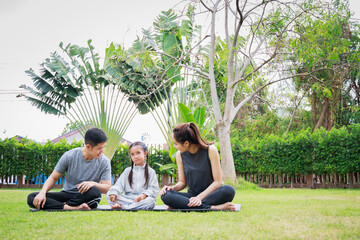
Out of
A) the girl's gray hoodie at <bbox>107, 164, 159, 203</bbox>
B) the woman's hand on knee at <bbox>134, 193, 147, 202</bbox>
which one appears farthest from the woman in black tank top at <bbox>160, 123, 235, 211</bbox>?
the girl's gray hoodie at <bbox>107, 164, 159, 203</bbox>

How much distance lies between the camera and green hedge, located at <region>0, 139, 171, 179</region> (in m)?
14.4

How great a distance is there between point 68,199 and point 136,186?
3.07 ft

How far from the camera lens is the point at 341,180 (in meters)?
12.4

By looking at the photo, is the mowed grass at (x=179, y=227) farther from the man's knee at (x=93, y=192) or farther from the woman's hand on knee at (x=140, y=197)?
the woman's hand on knee at (x=140, y=197)

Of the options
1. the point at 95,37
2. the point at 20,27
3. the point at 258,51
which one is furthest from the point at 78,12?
the point at 258,51

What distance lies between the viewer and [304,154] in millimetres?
12648

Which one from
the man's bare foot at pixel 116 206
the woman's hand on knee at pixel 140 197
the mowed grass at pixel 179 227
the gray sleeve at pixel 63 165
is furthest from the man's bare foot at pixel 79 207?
the mowed grass at pixel 179 227

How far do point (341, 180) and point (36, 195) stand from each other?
37.7 ft

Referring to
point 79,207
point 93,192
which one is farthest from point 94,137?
point 79,207

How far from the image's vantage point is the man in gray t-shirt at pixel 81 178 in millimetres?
4211

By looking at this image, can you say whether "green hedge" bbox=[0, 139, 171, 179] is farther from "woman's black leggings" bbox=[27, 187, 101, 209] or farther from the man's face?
the man's face

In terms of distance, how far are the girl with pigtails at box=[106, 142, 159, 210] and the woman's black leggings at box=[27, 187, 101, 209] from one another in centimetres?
24

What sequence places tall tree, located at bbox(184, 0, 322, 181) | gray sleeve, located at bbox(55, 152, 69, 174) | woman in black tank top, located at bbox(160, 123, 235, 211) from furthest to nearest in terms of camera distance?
tall tree, located at bbox(184, 0, 322, 181)
gray sleeve, located at bbox(55, 152, 69, 174)
woman in black tank top, located at bbox(160, 123, 235, 211)

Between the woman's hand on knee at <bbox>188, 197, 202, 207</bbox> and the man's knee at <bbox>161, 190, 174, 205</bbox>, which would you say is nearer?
the woman's hand on knee at <bbox>188, 197, 202, 207</bbox>
